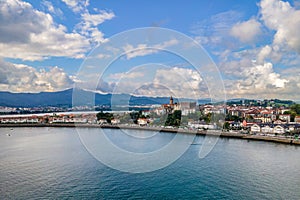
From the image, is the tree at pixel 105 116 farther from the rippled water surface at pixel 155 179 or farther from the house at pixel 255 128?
the rippled water surface at pixel 155 179

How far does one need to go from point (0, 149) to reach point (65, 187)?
534 centimetres

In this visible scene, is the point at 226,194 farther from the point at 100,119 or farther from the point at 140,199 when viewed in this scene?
the point at 100,119

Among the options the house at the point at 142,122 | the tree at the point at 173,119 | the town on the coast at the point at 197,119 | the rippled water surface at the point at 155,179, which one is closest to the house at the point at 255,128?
the town on the coast at the point at 197,119

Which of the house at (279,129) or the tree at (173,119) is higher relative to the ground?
the tree at (173,119)

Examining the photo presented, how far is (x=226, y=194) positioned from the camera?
13.6ft

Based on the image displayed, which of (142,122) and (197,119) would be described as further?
(142,122)

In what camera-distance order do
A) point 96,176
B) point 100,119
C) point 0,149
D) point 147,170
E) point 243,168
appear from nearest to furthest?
point 96,176
point 147,170
point 243,168
point 0,149
point 100,119

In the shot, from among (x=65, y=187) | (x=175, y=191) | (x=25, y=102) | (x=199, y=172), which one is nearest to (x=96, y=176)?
(x=65, y=187)

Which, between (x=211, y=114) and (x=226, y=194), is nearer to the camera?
(x=226, y=194)

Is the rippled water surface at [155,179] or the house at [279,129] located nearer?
the rippled water surface at [155,179]

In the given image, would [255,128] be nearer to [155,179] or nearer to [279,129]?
[279,129]

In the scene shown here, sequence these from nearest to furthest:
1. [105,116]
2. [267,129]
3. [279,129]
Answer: [279,129] < [267,129] < [105,116]

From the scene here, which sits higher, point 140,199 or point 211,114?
point 211,114

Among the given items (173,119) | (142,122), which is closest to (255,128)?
(173,119)
